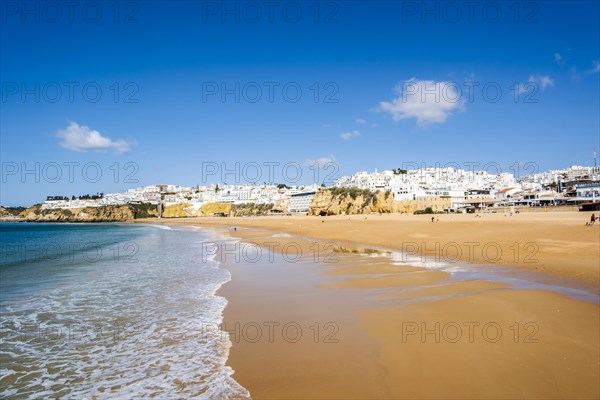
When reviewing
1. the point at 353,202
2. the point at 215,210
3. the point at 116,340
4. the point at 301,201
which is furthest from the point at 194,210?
the point at 116,340

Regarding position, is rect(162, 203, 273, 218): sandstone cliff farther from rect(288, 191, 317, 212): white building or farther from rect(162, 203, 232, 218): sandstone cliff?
rect(288, 191, 317, 212): white building

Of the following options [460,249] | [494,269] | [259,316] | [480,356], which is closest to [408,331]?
[480,356]

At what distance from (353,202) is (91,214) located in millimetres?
115087

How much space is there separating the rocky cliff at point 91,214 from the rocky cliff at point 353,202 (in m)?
89.0

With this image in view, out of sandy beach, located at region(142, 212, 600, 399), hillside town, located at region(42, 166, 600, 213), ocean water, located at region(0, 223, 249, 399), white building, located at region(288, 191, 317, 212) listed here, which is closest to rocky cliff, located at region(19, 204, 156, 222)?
hillside town, located at region(42, 166, 600, 213)

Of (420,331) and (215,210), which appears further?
(215,210)

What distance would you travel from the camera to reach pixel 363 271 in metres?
12.0

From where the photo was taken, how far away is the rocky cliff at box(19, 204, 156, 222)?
141 meters

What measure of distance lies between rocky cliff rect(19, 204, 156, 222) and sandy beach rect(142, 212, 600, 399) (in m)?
145

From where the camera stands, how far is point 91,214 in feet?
480

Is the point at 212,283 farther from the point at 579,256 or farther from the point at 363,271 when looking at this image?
the point at 579,256

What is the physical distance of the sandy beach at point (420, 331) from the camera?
163 inches

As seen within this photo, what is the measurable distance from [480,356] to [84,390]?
4981mm

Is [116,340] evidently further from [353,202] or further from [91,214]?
[91,214]
